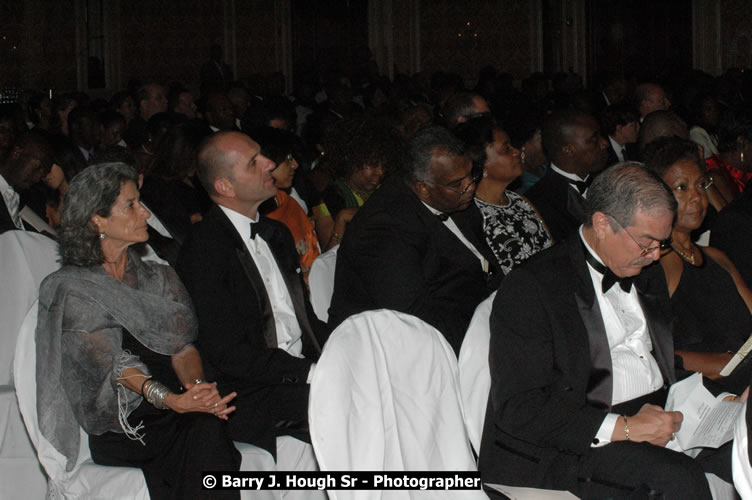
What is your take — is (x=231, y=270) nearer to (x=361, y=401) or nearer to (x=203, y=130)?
(x=361, y=401)

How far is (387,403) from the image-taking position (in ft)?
7.76

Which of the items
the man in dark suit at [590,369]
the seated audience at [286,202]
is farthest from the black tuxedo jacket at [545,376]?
the seated audience at [286,202]

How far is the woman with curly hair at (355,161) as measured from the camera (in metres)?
4.72

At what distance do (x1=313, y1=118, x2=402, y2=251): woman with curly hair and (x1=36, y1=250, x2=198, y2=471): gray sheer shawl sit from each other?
69.1 inches

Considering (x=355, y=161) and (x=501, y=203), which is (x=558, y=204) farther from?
(x=355, y=161)

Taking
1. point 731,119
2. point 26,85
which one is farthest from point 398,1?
point 731,119

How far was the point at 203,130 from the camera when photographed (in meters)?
4.97

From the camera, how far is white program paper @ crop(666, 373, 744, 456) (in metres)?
2.71

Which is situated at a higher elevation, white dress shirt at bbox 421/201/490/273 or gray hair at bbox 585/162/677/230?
gray hair at bbox 585/162/677/230

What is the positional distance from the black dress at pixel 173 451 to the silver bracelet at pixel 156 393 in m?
0.09

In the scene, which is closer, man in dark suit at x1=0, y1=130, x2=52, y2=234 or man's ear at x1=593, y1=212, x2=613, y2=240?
man's ear at x1=593, y1=212, x2=613, y2=240

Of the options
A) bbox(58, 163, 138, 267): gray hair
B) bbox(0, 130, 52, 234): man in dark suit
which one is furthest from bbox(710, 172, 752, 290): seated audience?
bbox(0, 130, 52, 234): man in dark suit

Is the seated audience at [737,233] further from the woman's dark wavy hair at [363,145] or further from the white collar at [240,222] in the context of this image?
the white collar at [240,222]

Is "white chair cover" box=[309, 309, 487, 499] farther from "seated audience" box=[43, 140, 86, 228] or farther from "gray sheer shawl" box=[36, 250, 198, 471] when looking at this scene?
"seated audience" box=[43, 140, 86, 228]
